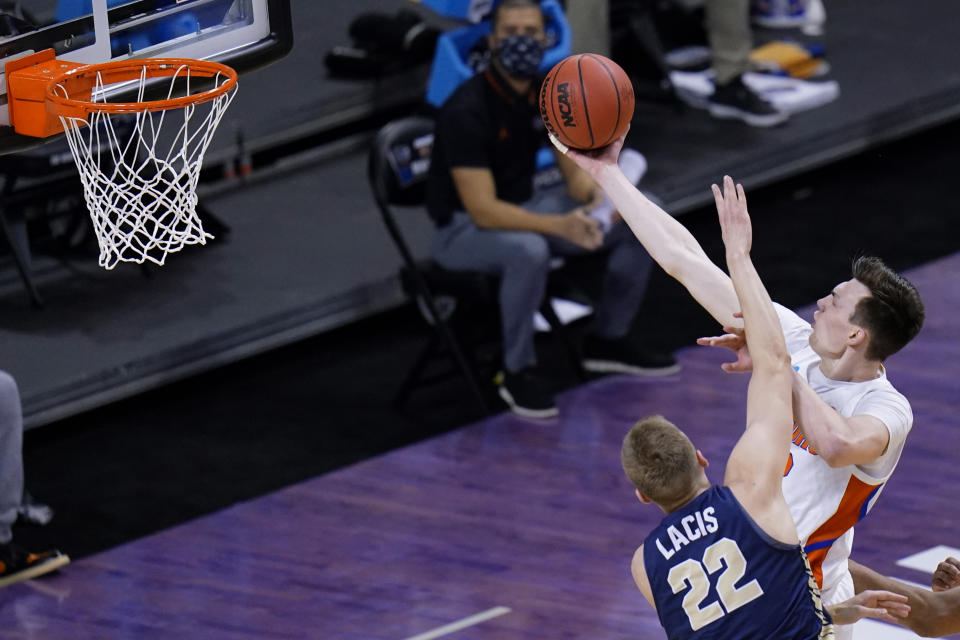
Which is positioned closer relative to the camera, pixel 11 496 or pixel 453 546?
pixel 11 496

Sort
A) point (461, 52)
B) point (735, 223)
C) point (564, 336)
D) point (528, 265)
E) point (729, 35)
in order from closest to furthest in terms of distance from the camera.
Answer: point (735, 223) → point (528, 265) → point (564, 336) → point (461, 52) → point (729, 35)

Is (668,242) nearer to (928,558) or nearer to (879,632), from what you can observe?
(879,632)

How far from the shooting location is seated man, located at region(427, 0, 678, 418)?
7.12m

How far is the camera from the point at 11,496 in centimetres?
607

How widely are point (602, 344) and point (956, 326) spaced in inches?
68.9

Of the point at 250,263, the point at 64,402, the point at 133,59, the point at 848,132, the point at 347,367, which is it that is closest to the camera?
the point at 133,59

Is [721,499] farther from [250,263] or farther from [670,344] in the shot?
[250,263]

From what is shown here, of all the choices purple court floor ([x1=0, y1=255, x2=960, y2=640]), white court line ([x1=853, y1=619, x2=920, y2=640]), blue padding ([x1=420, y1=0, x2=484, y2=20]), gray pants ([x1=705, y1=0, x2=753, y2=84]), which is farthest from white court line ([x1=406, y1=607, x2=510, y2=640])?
gray pants ([x1=705, y1=0, x2=753, y2=84])

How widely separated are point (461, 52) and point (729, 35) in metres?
2.24

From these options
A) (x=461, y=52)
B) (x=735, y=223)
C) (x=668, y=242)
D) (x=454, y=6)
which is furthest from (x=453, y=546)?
(x=454, y=6)

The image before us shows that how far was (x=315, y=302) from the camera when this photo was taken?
7.95m

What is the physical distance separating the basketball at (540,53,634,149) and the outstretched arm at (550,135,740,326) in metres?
0.14

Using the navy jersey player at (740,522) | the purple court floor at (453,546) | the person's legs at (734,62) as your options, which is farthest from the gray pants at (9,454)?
the person's legs at (734,62)

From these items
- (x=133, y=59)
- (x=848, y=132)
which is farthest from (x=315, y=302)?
(x=848, y=132)
